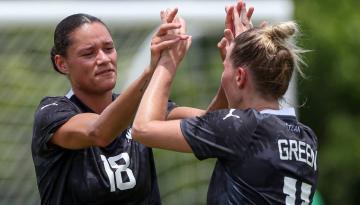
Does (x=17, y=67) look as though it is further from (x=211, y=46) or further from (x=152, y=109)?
(x=152, y=109)

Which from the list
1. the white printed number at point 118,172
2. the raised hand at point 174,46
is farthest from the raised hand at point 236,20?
the white printed number at point 118,172

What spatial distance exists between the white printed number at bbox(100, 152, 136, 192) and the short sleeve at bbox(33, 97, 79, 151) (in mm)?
240

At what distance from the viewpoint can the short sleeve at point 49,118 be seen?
199 inches

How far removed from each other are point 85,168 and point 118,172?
0.14 metres

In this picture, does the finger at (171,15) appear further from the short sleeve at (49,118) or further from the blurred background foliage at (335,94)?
the blurred background foliage at (335,94)

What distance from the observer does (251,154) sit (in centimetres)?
433

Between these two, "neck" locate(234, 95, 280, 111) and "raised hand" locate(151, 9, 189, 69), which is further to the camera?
"raised hand" locate(151, 9, 189, 69)

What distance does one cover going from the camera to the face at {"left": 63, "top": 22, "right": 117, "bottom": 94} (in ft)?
16.9

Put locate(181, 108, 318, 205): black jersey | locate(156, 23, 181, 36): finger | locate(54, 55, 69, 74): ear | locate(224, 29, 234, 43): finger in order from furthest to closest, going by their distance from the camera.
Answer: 1. locate(54, 55, 69, 74): ear
2. locate(224, 29, 234, 43): finger
3. locate(156, 23, 181, 36): finger
4. locate(181, 108, 318, 205): black jersey

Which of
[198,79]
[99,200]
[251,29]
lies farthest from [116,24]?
[251,29]

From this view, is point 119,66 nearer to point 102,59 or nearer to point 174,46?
point 102,59

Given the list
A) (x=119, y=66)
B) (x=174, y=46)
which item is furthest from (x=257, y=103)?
(x=119, y=66)

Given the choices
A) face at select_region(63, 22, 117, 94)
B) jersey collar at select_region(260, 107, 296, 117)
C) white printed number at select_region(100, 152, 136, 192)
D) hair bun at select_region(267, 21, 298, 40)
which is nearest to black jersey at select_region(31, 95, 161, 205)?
white printed number at select_region(100, 152, 136, 192)

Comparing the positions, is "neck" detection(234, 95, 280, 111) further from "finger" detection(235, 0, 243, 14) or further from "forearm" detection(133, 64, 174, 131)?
"finger" detection(235, 0, 243, 14)
